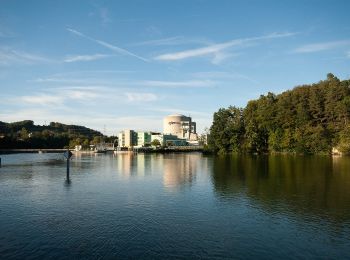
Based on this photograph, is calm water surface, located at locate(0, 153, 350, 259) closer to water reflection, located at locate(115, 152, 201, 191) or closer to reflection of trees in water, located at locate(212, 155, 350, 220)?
reflection of trees in water, located at locate(212, 155, 350, 220)

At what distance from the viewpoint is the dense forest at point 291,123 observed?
339 feet

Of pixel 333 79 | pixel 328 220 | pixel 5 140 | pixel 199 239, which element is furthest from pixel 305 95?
pixel 5 140

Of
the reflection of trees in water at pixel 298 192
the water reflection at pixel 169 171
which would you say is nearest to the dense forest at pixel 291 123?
the water reflection at pixel 169 171

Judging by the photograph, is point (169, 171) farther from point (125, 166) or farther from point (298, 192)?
point (298, 192)

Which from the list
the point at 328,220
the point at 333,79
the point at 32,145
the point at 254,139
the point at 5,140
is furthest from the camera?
the point at 32,145

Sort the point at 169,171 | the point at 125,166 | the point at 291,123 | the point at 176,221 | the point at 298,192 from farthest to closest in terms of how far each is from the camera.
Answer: the point at 291,123 < the point at 125,166 < the point at 169,171 < the point at 298,192 < the point at 176,221

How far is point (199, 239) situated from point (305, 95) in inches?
4025

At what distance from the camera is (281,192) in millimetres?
34719

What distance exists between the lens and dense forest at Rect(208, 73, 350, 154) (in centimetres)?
10344

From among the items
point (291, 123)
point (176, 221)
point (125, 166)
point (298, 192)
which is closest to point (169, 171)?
point (125, 166)

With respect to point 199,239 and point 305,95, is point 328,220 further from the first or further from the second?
point 305,95

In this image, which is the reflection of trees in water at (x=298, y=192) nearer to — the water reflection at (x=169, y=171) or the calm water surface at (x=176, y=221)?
the calm water surface at (x=176, y=221)

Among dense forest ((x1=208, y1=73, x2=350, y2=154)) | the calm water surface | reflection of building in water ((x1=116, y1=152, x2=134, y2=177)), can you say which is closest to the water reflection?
reflection of building in water ((x1=116, y1=152, x2=134, y2=177))

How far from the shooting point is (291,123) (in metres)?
113
